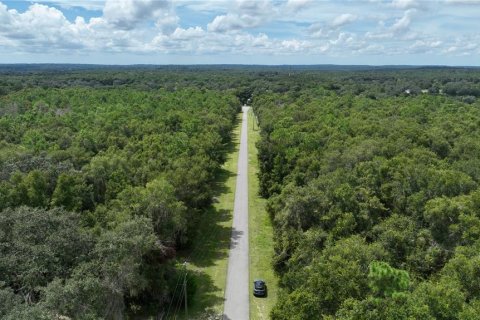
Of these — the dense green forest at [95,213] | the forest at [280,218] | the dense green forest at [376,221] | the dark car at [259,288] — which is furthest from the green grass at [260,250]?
the dense green forest at [95,213]

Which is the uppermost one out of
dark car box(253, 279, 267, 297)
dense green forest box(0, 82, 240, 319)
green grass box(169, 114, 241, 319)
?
dense green forest box(0, 82, 240, 319)

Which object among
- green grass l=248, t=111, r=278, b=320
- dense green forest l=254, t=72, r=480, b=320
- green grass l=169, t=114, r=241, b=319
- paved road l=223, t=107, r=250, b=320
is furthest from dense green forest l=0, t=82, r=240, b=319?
dense green forest l=254, t=72, r=480, b=320

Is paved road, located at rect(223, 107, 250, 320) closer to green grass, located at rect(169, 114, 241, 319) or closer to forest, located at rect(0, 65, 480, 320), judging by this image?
green grass, located at rect(169, 114, 241, 319)

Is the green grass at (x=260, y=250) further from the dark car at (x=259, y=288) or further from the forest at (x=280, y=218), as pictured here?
the forest at (x=280, y=218)

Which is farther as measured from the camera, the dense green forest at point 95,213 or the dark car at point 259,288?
the dark car at point 259,288

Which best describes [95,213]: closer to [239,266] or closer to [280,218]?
[239,266]

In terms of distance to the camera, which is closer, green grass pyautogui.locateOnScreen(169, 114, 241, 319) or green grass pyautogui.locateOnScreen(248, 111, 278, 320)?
green grass pyautogui.locateOnScreen(248, 111, 278, 320)
